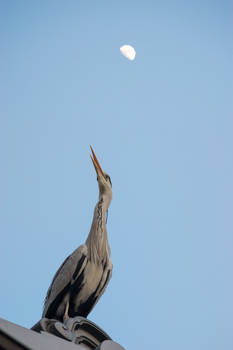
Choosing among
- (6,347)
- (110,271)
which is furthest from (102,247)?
(6,347)

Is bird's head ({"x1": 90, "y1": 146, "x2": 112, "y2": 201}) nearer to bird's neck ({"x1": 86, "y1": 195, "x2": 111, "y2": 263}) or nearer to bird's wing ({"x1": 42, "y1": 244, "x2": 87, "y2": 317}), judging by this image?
bird's neck ({"x1": 86, "y1": 195, "x2": 111, "y2": 263})

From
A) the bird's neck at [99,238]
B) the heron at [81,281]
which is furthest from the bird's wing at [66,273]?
the bird's neck at [99,238]

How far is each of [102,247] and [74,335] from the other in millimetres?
2015

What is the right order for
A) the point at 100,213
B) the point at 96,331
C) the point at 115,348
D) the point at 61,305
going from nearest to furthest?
the point at 115,348
the point at 96,331
the point at 61,305
the point at 100,213

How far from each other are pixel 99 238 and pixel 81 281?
0.66m

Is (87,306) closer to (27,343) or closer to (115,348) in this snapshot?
(115,348)

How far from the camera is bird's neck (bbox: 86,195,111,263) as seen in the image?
610 centimetres

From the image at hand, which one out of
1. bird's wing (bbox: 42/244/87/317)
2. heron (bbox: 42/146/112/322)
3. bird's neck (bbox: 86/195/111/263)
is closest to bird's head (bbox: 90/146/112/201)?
bird's neck (bbox: 86/195/111/263)

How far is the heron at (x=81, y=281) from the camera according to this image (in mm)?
5641

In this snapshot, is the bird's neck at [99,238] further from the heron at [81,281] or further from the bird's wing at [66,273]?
the bird's wing at [66,273]

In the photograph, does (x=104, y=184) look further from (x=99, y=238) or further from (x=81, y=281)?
(x=81, y=281)

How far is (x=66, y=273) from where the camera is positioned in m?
5.79

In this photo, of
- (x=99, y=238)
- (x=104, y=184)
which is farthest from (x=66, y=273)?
(x=104, y=184)

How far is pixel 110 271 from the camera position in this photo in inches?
243
